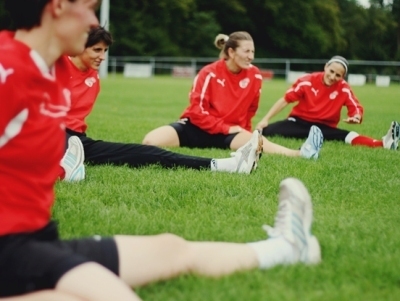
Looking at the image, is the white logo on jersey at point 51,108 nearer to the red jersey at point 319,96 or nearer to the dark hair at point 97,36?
the dark hair at point 97,36

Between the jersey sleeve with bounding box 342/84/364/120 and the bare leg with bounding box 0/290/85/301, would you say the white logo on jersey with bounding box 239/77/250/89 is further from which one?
the bare leg with bounding box 0/290/85/301

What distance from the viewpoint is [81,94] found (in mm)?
5879

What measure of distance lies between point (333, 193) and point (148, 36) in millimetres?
49387

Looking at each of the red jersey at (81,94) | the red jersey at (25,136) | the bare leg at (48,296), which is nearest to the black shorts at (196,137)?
the red jersey at (81,94)

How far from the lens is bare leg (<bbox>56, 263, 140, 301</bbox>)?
2104mm

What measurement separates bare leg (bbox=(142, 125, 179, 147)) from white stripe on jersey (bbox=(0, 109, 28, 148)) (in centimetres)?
495

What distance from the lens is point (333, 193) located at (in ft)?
15.2

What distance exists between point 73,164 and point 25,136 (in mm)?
2629

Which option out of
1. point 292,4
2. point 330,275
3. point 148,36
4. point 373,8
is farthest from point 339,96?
point 373,8

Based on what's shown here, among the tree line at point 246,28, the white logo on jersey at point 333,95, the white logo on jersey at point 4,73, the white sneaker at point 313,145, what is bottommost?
the tree line at point 246,28

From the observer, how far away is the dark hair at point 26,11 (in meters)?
2.26

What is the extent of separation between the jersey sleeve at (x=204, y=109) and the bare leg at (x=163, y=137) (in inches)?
10.9

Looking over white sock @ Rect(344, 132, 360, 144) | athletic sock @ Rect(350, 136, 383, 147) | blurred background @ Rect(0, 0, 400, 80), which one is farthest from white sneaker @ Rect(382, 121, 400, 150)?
blurred background @ Rect(0, 0, 400, 80)

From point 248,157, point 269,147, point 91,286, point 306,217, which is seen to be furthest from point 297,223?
point 269,147
